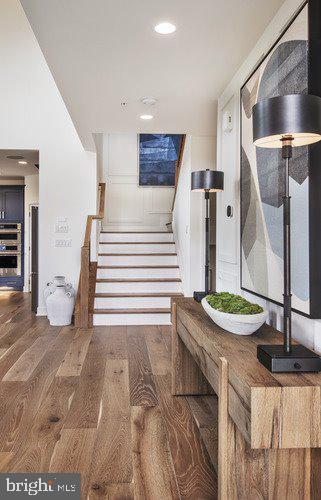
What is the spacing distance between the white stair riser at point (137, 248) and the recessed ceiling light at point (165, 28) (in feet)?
15.0

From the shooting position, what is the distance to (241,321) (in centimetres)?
196

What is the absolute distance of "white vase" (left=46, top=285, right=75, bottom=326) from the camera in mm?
5590

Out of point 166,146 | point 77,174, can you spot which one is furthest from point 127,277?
point 166,146

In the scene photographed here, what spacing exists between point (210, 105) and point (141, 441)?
3.30 m

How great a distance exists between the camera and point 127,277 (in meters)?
6.30

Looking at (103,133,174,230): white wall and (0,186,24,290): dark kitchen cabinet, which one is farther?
(0,186,24,290): dark kitchen cabinet

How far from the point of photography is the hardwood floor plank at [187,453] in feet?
6.26

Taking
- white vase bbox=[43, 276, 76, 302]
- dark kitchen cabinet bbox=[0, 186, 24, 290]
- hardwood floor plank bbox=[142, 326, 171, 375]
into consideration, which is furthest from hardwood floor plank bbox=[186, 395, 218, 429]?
dark kitchen cabinet bbox=[0, 186, 24, 290]

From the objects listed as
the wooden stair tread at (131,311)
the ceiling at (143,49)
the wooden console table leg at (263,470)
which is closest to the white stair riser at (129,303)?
the wooden stair tread at (131,311)

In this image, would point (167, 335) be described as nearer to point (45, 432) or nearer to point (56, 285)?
point (56, 285)

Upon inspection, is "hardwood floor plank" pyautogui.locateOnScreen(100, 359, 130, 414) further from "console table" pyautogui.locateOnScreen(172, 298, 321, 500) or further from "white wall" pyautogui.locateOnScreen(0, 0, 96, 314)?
"white wall" pyautogui.locateOnScreen(0, 0, 96, 314)

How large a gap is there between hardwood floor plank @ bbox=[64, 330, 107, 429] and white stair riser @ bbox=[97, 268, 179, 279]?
1931 millimetres

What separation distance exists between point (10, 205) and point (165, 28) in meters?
7.45

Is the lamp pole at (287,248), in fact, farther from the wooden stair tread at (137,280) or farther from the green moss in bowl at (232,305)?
the wooden stair tread at (137,280)
